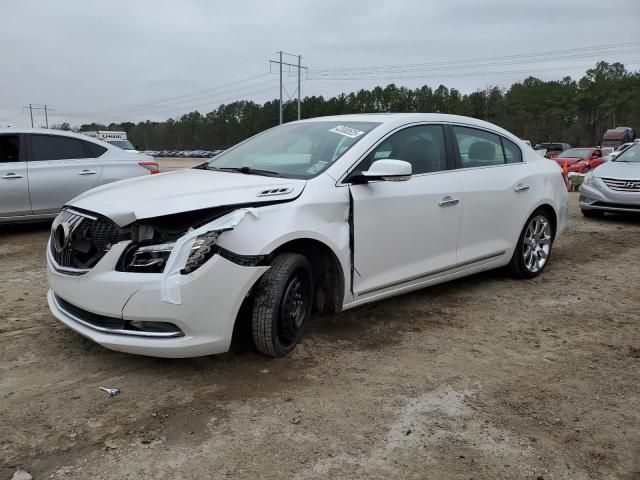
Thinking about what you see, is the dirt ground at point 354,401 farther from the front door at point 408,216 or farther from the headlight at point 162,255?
the headlight at point 162,255

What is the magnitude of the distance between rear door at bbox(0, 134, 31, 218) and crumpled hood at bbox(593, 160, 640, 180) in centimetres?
898

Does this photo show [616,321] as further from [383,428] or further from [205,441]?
[205,441]

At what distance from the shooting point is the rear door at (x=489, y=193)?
4602 mm

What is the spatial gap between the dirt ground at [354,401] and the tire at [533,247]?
2.62ft

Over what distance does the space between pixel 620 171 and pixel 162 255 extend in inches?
344

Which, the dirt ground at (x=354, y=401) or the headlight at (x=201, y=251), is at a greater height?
the headlight at (x=201, y=251)

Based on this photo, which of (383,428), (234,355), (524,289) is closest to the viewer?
(383,428)

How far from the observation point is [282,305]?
3281 mm

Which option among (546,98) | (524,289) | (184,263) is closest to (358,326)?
(184,263)

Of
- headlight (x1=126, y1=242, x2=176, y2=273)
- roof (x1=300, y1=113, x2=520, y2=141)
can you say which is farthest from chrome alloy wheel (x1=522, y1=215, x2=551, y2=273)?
headlight (x1=126, y1=242, x2=176, y2=273)

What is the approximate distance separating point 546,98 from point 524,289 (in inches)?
3385

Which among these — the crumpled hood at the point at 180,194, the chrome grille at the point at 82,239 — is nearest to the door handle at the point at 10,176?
the crumpled hood at the point at 180,194

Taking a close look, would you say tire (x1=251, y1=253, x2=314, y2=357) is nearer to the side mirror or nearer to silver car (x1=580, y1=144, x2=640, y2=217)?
the side mirror

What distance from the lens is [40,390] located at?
3.03 m
